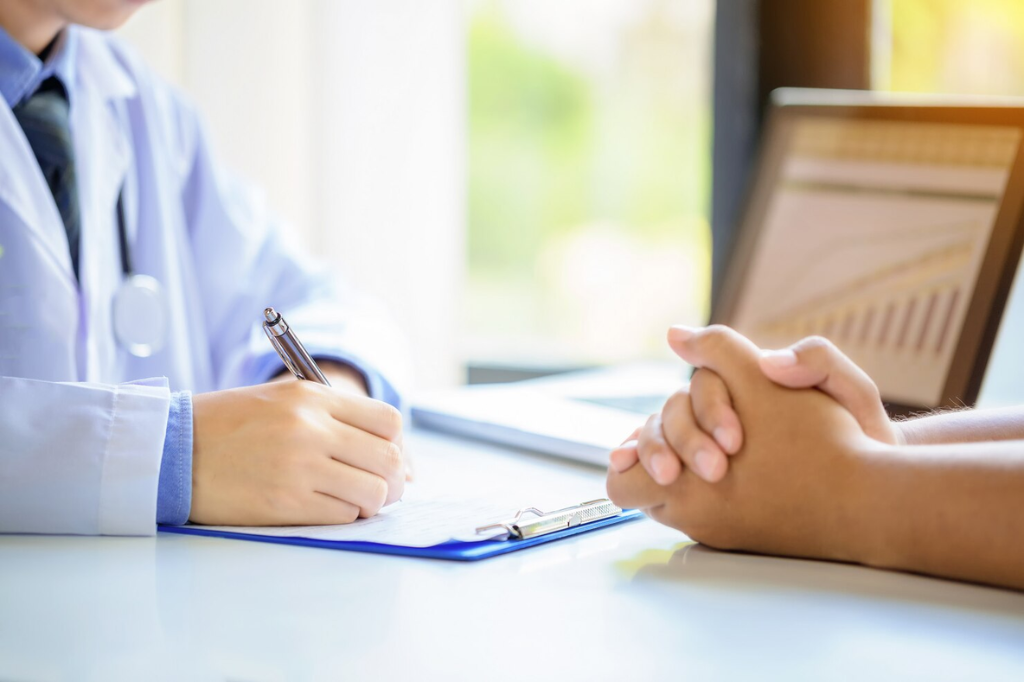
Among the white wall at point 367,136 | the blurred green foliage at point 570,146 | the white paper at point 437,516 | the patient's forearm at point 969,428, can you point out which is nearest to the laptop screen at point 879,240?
the patient's forearm at point 969,428

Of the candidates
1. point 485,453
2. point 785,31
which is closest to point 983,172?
point 485,453

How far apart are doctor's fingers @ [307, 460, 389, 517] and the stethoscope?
0.52 meters

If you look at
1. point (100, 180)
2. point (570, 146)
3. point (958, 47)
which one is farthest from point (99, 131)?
point (570, 146)

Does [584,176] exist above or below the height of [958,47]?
below

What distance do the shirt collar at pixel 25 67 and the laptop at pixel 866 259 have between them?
0.52 m

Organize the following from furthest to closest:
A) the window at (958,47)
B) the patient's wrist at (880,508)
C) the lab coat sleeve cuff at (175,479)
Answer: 1. the window at (958,47)
2. the lab coat sleeve cuff at (175,479)
3. the patient's wrist at (880,508)

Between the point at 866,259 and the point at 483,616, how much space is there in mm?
769

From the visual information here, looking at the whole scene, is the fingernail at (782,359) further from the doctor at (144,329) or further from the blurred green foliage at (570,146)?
the blurred green foliage at (570,146)

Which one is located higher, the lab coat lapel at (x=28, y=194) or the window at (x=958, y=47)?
the window at (x=958, y=47)

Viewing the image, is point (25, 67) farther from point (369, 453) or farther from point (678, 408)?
point (678, 408)

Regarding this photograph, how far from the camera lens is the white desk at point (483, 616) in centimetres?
40

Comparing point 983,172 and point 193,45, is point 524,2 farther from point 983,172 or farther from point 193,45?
point 983,172

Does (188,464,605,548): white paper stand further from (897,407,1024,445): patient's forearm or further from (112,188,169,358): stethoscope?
(112,188,169,358): stethoscope

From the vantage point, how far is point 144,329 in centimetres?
105
